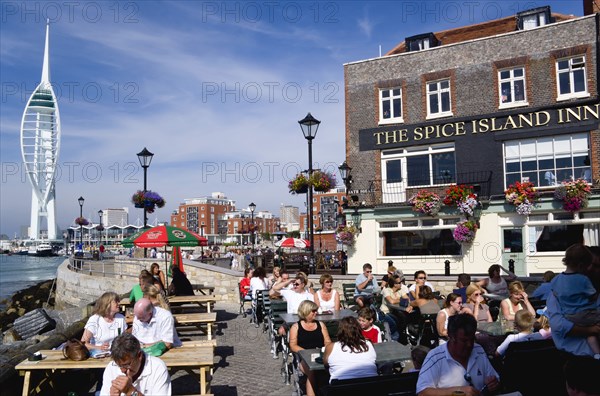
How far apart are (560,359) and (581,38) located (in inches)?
754

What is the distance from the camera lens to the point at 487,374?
4.46 metres

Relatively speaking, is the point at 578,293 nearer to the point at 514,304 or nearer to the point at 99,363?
the point at 514,304

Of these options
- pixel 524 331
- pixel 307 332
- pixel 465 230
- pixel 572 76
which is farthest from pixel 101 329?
pixel 572 76

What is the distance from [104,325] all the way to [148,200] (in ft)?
57.9

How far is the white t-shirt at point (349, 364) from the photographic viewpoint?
556 centimetres

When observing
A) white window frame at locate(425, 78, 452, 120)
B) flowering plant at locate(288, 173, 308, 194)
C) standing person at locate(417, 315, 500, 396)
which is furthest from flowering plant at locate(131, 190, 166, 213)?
standing person at locate(417, 315, 500, 396)

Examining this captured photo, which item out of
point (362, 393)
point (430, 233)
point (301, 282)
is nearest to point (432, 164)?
point (430, 233)

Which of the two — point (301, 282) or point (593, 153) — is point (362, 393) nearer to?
point (301, 282)

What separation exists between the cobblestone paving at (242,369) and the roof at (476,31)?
20.9 metres

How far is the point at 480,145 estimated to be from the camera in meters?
22.4

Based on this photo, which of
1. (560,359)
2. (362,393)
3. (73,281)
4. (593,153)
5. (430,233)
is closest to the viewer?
(362,393)

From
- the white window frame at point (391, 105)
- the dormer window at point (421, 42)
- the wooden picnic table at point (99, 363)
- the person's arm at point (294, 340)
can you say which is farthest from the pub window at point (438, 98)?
Answer: the wooden picnic table at point (99, 363)

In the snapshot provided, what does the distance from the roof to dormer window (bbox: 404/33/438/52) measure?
4.19 feet

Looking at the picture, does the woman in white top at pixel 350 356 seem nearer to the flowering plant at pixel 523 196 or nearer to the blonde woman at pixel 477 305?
the blonde woman at pixel 477 305
